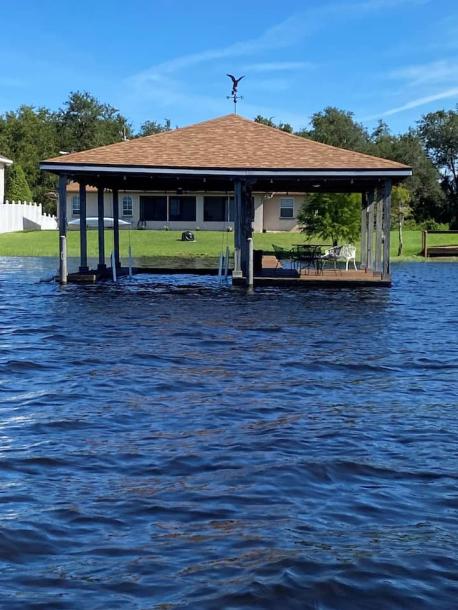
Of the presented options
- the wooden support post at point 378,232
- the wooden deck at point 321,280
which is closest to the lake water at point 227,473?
the wooden deck at point 321,280

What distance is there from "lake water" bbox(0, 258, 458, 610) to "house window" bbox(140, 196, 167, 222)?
43492 millimetres

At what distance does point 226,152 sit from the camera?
27.1 metres

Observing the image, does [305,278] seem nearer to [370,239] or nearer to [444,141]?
[370,239]

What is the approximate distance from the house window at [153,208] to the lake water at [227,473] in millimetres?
43492

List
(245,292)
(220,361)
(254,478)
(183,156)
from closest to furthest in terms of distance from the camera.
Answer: (254,478), (220,361), (245,292), (183,156)

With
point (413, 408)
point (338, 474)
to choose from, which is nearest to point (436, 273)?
point (413, 408)

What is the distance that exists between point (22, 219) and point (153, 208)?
9.09 m

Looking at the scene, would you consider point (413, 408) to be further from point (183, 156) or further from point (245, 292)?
point (183, 156)

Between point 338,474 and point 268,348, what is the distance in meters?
7.09

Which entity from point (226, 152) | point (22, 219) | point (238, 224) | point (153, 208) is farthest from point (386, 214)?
point (22, 219)

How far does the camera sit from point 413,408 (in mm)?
9797

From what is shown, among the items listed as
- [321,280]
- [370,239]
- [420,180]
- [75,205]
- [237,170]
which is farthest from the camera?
[420,180]

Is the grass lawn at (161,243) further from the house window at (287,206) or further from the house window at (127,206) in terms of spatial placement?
the house window at (127,206)

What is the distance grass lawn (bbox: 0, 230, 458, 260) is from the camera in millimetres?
43156
